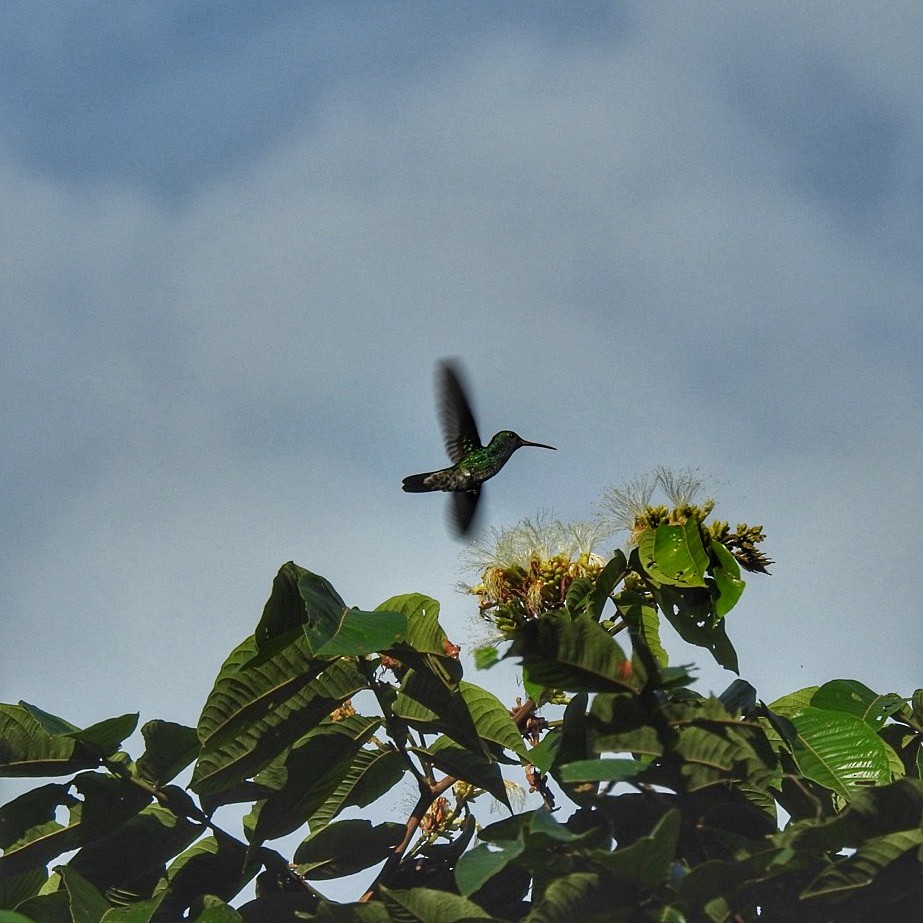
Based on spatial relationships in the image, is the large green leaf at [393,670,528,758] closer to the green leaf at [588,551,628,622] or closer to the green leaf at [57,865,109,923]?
the green leaf at [588,551,628,622]

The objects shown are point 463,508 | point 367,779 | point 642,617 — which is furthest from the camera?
point 463,508

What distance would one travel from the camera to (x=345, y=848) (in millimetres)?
2477

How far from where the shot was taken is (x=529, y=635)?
71.2 inches

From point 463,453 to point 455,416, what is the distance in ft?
0.57

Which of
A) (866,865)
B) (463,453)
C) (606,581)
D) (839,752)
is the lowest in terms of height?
(866,865)

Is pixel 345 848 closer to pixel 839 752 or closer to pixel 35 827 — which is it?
pixel 35 827

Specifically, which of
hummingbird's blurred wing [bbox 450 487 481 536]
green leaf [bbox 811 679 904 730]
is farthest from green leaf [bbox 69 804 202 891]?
hummingbird's blurred wing [bbox 450 487 481 536]

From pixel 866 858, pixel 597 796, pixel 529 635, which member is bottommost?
pixel 866 858

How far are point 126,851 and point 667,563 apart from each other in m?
1.16

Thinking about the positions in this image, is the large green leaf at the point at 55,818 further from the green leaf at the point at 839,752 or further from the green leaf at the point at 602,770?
the green leaf at the point at 839,752

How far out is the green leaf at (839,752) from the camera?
212 cm

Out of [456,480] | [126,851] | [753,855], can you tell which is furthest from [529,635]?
[456,480]

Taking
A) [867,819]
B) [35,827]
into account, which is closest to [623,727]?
[867,819]

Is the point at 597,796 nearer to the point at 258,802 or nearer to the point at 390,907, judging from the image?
the point at 390,907
